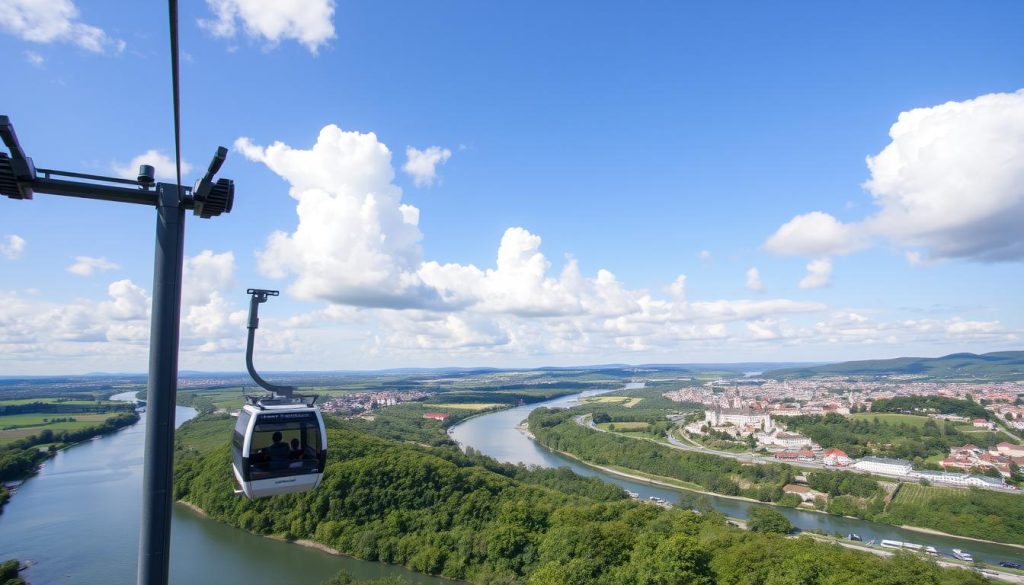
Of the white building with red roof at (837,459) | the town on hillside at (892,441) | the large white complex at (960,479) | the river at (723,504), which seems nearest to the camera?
the river at (723,504)

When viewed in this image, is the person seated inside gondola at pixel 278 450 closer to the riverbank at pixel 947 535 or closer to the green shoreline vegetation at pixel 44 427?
the green shoreline vegetation at pixel 44 427

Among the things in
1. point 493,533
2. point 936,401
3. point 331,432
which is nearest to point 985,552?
point 493,533

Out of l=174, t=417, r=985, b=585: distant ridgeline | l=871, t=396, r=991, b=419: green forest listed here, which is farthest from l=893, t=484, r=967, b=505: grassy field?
l=871, t=396, r=991, b=419: green forest

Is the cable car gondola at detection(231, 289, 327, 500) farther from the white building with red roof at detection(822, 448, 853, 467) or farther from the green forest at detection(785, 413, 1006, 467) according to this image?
the green forest at detection(785, 413, 1006, 467)

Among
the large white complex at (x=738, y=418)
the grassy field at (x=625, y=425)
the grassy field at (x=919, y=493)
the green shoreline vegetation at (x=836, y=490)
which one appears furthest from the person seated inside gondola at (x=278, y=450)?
the large white complex at (x=738, y=418)

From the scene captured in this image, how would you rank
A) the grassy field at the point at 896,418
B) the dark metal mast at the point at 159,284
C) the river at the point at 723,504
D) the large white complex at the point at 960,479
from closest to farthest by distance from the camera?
the dark metal mast at the point at 159,284
the river at the point at 723,504
the large white complex at the point at 960,479
the grassy field at the point at 896,418
